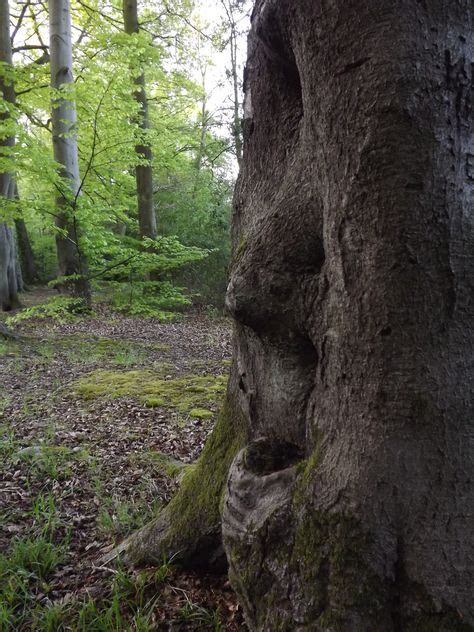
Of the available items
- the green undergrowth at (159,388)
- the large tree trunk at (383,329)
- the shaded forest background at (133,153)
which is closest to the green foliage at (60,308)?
the shaded forest background at (133,153)

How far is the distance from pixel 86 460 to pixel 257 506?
8.44 ft

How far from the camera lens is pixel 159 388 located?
226 inches

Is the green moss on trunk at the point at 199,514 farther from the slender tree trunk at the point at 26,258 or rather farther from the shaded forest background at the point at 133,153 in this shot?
the slender tree trunk at the point at 26,258

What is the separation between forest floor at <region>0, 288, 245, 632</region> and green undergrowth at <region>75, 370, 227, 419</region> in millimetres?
14

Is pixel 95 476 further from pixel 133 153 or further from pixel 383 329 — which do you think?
pixel 133 153

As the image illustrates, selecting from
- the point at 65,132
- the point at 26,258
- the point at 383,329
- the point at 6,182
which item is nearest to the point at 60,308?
the point at 65,132

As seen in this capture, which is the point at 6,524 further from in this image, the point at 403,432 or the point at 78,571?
the point at 403,432

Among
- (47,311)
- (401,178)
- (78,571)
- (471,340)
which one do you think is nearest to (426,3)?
(401,178)

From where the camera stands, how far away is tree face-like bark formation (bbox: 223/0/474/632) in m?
1.30

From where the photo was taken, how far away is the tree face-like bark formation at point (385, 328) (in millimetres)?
1304

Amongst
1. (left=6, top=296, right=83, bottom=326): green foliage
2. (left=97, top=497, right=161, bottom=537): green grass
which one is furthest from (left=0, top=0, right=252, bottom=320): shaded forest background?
(left=97, top=497, right=161, bottom=537): green grass

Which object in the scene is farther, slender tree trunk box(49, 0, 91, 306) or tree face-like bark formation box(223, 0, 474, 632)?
slender tree trunk box(49, 0, 91, 306)

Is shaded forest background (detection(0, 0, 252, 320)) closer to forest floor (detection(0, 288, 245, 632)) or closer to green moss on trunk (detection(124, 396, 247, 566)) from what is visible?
forest floor (detection(0, 288, 245, 632))

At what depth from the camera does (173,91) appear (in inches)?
671
